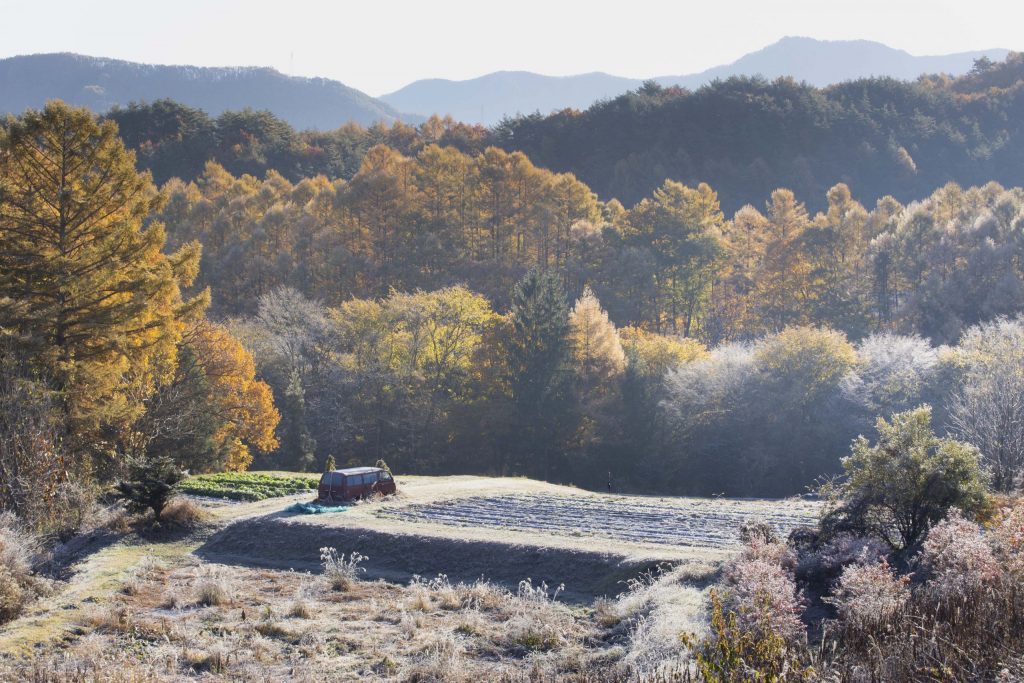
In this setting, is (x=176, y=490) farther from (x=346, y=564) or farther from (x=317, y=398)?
(x=317, y=398)

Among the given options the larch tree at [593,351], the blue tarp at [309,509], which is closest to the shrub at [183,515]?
the blue tarp at [309,509]

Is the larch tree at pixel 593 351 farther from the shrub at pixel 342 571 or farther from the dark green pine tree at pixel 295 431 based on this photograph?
the shrub at pixel 342 571

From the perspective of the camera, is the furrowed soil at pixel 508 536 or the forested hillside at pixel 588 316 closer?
the furrowed soil at pixel 508 536

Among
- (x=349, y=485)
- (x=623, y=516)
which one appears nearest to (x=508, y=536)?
(x=623, y=516)

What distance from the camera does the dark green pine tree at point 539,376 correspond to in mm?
53031

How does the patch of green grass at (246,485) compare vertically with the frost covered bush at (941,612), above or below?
below

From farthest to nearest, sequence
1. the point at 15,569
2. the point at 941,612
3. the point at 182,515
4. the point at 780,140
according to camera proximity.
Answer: the point at 780,140, the point at 182,515, the point at 15,569, the point at 941,612

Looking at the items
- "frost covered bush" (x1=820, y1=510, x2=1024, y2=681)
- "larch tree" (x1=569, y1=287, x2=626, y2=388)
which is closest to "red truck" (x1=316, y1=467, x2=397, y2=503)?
"frost covered bush" (x1=820, y1=510, x2=1024, y2=681)

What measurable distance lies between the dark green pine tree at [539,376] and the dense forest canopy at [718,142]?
169 ft

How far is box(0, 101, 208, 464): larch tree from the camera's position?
28516 mm

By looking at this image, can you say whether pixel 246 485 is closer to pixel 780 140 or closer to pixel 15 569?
pixel 15 569

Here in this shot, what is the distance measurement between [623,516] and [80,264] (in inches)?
688

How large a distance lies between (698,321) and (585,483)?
995 inches

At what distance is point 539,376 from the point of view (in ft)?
175
